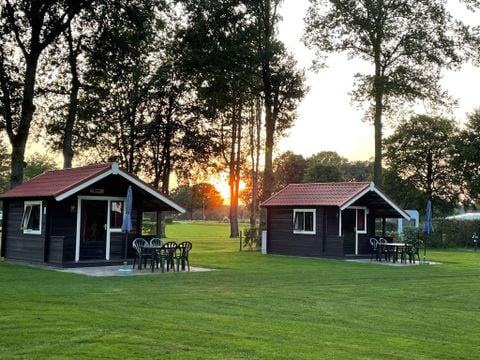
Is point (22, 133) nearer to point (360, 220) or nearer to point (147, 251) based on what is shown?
point (147, 251)

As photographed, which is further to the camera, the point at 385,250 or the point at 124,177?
A: the point at 385,250

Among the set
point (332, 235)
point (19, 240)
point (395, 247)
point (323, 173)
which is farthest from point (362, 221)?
point (323, 173)

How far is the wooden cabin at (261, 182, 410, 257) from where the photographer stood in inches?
896

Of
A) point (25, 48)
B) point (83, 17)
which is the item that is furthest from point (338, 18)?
point (25, 48)

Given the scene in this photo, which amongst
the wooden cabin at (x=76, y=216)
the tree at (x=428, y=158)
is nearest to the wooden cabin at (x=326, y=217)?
the wooden cabin at (x=76, y=216)

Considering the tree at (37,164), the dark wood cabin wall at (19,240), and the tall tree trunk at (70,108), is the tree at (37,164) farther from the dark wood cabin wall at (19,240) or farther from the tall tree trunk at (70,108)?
the dark wood cabin wall at (19,240)

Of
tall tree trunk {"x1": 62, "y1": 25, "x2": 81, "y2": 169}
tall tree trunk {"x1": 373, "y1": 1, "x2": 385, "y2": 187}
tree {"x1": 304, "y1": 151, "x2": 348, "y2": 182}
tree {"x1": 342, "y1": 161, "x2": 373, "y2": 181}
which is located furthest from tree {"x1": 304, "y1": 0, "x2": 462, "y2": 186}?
tree {"x1": 342, "y1": 161, "x2": 373, "y2": 181}

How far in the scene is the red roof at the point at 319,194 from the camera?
73.9 ft

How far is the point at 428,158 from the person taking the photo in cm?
4922

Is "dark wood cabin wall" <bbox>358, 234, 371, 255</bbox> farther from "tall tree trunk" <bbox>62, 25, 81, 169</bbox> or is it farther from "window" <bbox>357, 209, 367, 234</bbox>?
"tall tree trunk" <bbox>62, 25, 81, 169</bbox>

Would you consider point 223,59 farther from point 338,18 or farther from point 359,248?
point 359,248

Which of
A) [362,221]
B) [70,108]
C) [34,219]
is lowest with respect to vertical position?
[34,219]

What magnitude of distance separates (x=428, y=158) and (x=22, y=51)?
35.0 meters

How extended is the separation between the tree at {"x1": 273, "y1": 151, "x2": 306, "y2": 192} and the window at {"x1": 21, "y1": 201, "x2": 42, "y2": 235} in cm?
5635
